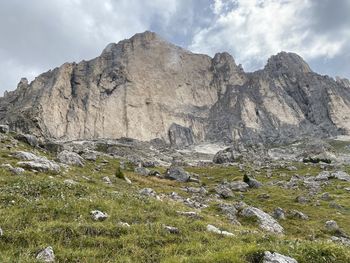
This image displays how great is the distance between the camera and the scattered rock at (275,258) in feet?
40.9

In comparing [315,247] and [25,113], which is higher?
[25,113]

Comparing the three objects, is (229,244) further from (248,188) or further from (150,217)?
(248,188)

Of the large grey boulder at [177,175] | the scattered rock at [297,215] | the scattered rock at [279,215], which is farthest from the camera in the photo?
the large grey boulder at [177,175]

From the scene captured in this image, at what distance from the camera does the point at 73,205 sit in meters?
A: 18.1

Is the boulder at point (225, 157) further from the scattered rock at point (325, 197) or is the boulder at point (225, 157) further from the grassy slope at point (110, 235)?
the grassy slope at point (110, 235)

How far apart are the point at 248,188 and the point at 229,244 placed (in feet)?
180

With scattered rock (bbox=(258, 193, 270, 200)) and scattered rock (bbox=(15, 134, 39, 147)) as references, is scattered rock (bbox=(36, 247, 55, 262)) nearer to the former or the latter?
scattered rock (bbox=(258, 193, 270, 200))

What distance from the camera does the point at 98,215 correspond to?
57.3 ft

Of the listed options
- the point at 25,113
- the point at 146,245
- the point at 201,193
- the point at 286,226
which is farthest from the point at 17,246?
the point at 25,113

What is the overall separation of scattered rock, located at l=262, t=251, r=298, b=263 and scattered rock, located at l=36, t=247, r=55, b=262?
6.69 metres

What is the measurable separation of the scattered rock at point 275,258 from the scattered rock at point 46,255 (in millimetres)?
6693

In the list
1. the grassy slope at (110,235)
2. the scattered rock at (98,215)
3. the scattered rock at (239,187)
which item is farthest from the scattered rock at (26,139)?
the scattered rock at (98,215)

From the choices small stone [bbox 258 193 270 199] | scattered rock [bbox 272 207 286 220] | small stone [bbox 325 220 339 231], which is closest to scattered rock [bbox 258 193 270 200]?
small stone [bbox 258 193 270 199]

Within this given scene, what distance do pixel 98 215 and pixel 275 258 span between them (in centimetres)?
825
